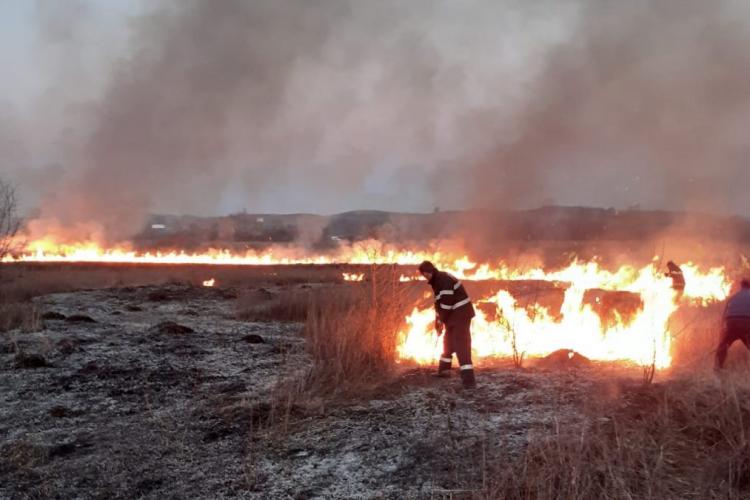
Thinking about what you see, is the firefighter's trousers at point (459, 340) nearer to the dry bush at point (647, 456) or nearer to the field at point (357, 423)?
the field at point (357, 423)

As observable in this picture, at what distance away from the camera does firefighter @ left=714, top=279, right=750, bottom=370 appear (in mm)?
8125

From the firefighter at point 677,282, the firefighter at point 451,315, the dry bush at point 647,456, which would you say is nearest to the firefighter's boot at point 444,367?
the firefighter at point 451,315

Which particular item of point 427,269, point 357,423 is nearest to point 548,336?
point 427,269

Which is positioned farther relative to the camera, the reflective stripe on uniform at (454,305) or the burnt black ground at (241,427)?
the reflective stripe on uniform at (454,305)

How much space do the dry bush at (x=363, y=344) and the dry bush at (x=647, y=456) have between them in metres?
3.20

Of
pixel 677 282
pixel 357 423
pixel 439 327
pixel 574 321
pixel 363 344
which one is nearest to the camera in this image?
pixel 357 423

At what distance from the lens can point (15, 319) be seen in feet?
46.4

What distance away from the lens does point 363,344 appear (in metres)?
8.89

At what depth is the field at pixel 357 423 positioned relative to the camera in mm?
5129

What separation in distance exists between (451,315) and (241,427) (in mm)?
3151

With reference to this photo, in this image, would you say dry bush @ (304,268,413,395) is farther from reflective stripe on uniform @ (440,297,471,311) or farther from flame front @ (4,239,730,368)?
reflective stripe on uniform @ (440,297,471,311)

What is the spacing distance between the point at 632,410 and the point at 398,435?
8.56 feet

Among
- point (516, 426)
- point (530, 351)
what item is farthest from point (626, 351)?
point (516, 426)

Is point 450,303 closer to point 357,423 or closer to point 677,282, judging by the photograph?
point 357,423
